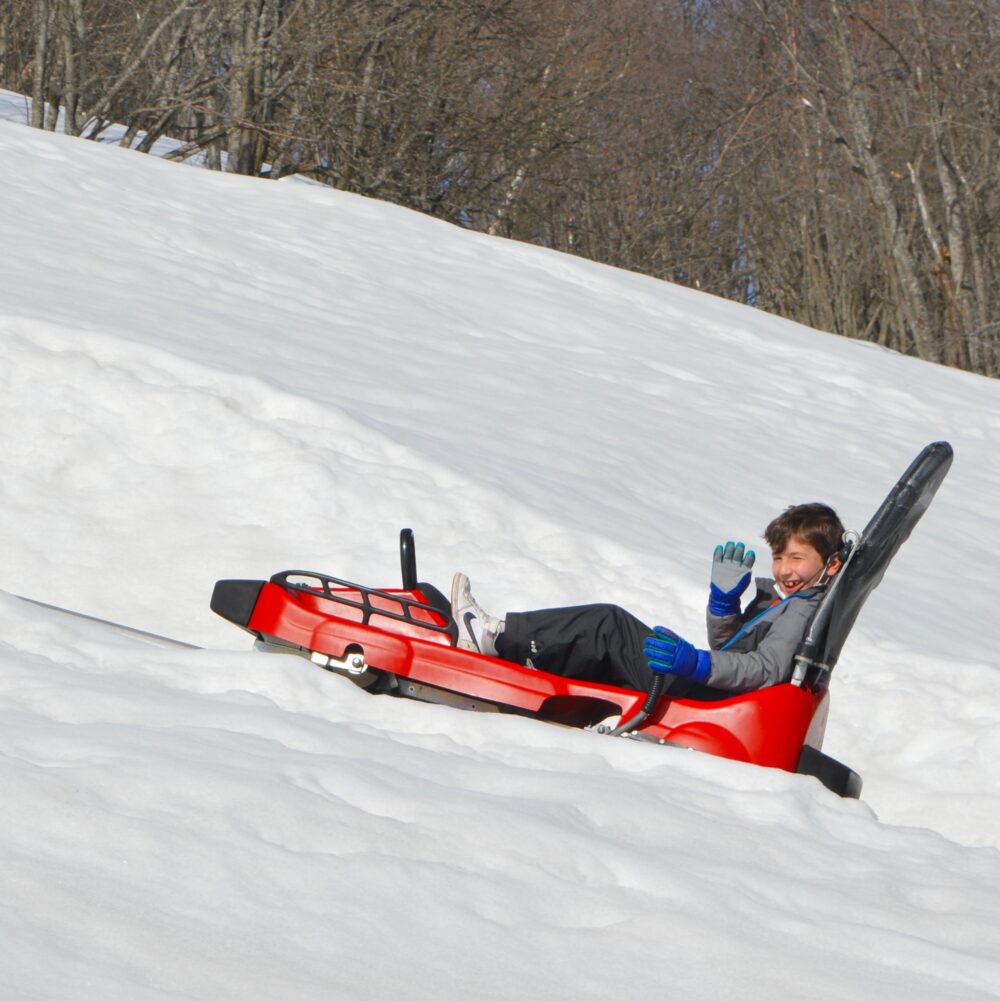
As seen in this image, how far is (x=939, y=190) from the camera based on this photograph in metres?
17.5

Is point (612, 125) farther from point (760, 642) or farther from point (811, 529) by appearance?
point (760, 642)

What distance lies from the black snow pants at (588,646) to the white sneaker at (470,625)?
0.05 m

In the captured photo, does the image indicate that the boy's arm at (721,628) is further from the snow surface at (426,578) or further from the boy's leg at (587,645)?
the snow surface at (426,578)

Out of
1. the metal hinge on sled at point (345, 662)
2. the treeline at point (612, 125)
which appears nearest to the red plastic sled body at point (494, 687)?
the metal hinge on sled at point (345, 662)

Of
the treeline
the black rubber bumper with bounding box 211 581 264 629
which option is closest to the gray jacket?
the black rubber bumper with bounding box 211 581 264 629

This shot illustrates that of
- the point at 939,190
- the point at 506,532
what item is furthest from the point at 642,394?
the point at 939,190

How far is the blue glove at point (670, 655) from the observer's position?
3514 millimetres

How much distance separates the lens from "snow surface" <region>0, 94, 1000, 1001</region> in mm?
2111

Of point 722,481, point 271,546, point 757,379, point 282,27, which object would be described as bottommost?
point 271,546

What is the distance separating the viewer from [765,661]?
3715 mm

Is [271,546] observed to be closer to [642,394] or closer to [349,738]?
[349,738]

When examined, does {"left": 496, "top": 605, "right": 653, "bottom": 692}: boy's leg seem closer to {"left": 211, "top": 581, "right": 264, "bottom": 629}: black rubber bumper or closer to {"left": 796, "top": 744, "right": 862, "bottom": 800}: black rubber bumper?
{"left": 796, "top": 744, "right": 862, "bottom": 800}: black rubber bumper

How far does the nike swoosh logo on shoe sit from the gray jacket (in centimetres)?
66

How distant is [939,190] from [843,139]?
1.70m
